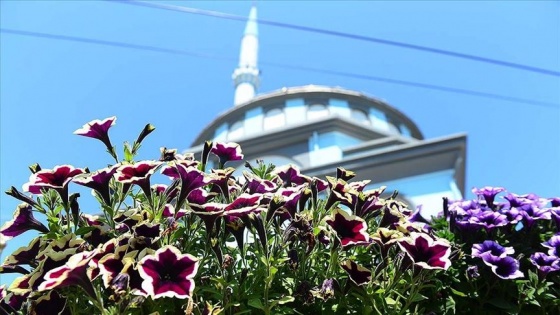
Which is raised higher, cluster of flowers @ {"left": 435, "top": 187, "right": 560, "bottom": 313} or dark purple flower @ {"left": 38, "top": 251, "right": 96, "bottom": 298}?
cluster of flowers @ {"left": 435, "top": 187, "right": 560, "bottom": 313}

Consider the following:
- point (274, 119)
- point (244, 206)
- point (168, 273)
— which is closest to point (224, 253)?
point (244, 206)

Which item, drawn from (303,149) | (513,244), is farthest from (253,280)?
(303,149)

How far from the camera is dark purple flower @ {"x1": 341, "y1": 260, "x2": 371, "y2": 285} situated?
189cm

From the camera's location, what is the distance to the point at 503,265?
2256 mm

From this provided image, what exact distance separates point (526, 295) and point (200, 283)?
1266 mm

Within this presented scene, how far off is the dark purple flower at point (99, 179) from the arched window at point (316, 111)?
15000 millimetres

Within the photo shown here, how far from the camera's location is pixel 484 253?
7.45 feet

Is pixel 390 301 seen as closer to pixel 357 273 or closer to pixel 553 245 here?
pixel 357 273

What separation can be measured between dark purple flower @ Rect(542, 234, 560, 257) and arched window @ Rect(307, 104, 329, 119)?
47.7ft

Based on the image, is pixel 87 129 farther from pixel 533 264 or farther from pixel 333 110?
pixel 333 110

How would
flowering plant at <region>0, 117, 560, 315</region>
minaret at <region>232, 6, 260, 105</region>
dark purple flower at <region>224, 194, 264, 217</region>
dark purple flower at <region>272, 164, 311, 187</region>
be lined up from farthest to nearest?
minaret at <region>232, 6, 260, 105</region> → dark purple flower at <region>272, 164, 311, 187</region> → dark purple flower at <region>224, 194, 264, 217</region> → flowering plant at <region>0, 117, 560, 315</region>

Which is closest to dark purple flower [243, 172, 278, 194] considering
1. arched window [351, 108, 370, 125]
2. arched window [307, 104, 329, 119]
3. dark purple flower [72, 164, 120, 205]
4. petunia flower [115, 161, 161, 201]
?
petunia flower [115, 161, 161, 201]

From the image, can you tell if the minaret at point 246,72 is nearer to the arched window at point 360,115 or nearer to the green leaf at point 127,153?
the arched window at point 360,115

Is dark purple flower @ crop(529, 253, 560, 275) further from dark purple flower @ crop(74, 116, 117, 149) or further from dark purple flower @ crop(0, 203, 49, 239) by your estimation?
dark purple flower @ crop(0, 203, 49, 239)
